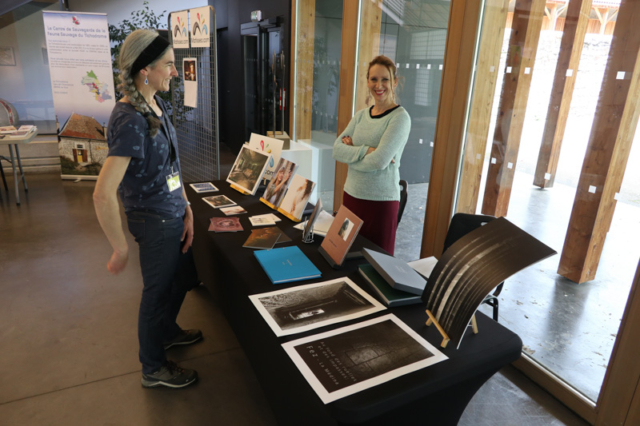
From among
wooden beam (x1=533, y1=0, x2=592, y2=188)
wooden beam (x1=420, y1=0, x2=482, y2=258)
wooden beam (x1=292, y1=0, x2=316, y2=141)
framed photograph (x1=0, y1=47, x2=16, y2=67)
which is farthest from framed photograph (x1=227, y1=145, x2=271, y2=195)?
framed photograph (x1=0, y1=47, x2=16, y2=67)

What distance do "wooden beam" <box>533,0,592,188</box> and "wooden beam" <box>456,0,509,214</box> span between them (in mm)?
405

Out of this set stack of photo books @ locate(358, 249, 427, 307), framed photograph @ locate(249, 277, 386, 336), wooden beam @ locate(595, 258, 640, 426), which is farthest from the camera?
wooden beam @ locate(595, 258, 640, 426)

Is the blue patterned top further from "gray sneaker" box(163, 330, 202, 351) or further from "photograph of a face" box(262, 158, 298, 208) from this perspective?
"gray sneaker" box(163, 330, 202, 351)

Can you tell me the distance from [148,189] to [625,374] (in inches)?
89.2

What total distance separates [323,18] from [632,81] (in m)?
3.39

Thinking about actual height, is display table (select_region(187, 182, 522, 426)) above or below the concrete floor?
above

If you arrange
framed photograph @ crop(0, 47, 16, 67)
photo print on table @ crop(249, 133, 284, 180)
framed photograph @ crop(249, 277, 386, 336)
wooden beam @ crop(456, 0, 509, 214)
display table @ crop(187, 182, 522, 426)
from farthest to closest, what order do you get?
framed photograph @ crop(0, 47, 16, 67) < photo print on table @ crop(249, 133, 284, 180) < wooden beam @ crop(456, 0, 509, 214) < framed photograph @ crop(249, 277, 386, 336) < display table @ crop(187, 182, 522, 426)

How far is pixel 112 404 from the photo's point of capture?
81.1 inches

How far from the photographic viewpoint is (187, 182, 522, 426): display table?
111 centimetres

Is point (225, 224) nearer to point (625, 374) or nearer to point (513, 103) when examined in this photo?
point (513, 103)

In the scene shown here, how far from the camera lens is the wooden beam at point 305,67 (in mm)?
4762

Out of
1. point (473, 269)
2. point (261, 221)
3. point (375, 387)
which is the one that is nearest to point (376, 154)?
point (261, 221)

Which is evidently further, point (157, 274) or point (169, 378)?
point (169, 378)

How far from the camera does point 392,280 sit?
1561 mm
